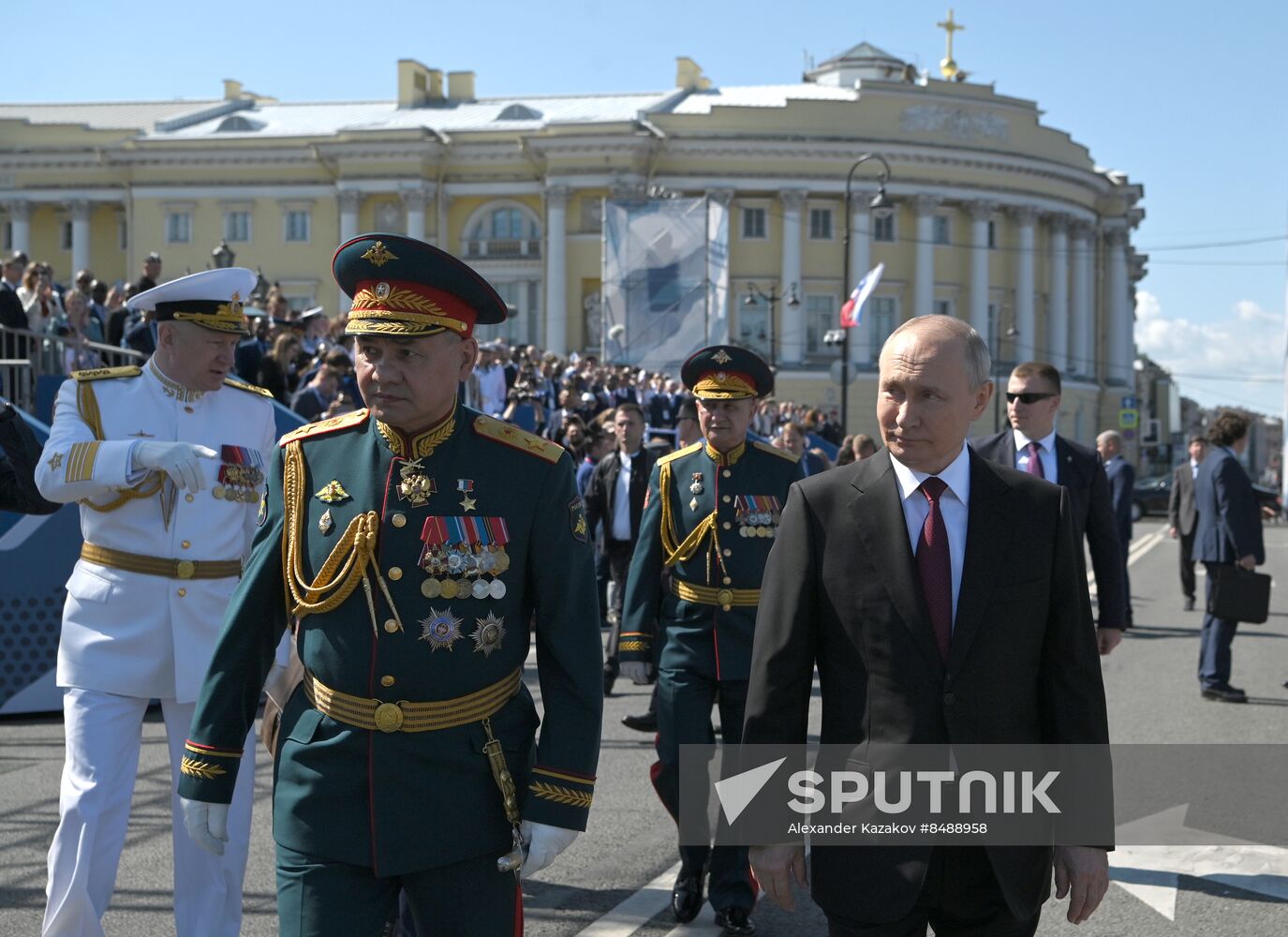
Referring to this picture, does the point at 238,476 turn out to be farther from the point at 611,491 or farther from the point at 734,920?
the point at 611,491

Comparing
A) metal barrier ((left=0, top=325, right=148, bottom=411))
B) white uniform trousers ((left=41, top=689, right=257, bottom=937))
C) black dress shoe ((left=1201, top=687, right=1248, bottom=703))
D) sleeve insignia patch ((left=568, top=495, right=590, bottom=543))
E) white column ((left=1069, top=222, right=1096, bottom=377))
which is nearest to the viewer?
sleeve insignia patch ((left=568, top=495, right=590, bottom=543))

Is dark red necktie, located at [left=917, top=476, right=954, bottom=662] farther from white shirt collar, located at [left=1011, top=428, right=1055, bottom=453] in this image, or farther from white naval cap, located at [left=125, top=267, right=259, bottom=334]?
white shirt collar, located at [left=1011, top=428, right=1055, bottom=453]

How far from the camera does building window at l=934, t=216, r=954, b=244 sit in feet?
253

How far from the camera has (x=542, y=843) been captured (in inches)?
142

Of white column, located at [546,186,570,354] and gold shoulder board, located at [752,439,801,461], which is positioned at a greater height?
white column, located at [546,186,570,354]

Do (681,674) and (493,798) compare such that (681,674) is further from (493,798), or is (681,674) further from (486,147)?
(486,147)

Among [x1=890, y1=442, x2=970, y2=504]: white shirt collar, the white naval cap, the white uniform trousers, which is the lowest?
the white uniform trousers

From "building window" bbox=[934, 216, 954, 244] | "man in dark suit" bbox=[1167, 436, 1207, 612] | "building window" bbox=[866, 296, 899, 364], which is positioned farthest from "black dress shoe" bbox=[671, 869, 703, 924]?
"building window" bbox=[934, 216, 954, 244]

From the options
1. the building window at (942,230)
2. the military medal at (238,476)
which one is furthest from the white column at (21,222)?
the military medal at (238,476)

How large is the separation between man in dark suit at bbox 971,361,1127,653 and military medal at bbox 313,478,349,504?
16.1 feet

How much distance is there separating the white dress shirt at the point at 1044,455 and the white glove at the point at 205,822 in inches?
218

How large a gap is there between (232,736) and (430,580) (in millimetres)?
620

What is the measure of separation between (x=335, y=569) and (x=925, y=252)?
2913 inches

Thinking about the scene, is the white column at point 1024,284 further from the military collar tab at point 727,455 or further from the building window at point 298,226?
the military collar tab at point 727,455
